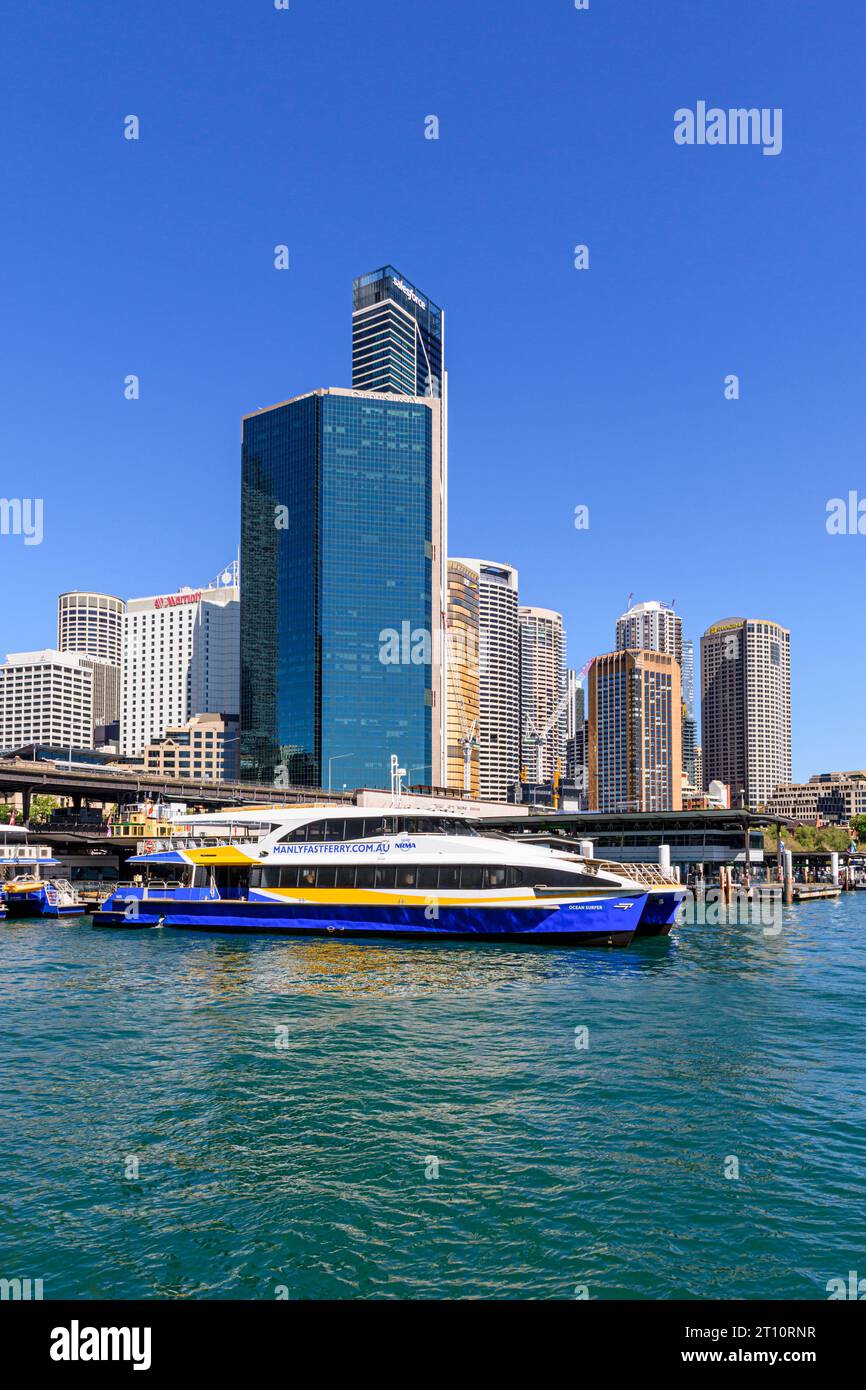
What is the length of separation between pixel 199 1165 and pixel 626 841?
467 feet

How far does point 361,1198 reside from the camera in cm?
1563

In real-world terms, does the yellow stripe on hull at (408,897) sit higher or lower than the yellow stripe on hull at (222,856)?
lower

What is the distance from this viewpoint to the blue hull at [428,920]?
4922 centimetres

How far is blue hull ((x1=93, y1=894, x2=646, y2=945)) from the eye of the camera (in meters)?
49.2

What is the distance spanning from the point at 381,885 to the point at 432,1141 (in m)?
35.6

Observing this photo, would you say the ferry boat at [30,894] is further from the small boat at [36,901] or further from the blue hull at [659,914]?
the blue hull at [659,914]

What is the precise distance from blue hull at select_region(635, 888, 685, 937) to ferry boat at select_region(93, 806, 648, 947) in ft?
17.1

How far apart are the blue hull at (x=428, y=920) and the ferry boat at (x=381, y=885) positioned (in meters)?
0.06

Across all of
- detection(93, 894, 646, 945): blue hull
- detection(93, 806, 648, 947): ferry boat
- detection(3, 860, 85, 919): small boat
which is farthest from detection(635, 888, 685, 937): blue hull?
detection(3, 860, 85, 919): small boat

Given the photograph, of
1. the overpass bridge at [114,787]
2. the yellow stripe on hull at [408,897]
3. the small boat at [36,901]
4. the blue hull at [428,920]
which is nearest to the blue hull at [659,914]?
the blue hull at [428,920]
